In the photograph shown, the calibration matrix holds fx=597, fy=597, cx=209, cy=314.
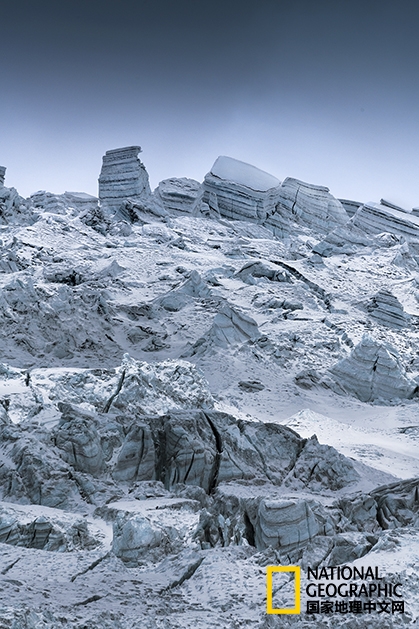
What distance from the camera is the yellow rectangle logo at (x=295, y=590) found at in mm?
8169

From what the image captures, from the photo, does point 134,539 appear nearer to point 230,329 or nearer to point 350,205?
point 230,329

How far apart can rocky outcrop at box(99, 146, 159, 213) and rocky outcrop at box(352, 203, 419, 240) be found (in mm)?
21700

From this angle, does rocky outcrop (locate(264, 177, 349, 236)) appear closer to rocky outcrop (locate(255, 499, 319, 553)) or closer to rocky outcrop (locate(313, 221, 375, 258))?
rocky outcrop (locate(313, 221, 375, 258))

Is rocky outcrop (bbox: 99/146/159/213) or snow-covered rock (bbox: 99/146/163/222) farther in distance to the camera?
rocky outcrop (bbox: 99/146/159/213)

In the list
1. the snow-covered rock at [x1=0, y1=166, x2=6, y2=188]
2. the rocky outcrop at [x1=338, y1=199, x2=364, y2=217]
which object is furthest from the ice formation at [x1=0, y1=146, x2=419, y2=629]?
the rocky outcrop at [x1=338, y1=199, x2=364, y2=217]

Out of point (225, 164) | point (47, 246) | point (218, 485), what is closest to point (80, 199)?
point (225, 164)

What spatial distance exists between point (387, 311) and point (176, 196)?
3471 cm

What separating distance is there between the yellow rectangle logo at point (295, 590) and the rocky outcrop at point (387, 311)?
28243mm

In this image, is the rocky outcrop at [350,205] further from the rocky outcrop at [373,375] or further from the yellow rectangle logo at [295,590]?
Answer: the yellow rectangle logo at [295,590]

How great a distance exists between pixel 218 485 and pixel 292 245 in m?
38.5

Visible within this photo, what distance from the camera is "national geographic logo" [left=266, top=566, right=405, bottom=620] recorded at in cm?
802

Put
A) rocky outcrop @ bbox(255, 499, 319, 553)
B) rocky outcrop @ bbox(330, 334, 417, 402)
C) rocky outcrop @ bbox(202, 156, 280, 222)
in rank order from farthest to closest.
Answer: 1. rocky outcrop @ bbox(202, 156, 280, 222)
2. rocky outcrop @ bbox(330, 334, 417, 402)
3. rocky outcrop @ bbox(255, 499, 319, 553)

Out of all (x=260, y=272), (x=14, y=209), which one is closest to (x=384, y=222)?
(x=260, y=272)

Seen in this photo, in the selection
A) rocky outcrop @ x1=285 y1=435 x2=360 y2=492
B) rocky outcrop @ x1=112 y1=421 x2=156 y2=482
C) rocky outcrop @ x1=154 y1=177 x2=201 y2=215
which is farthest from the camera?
rocky outcrop @ x1=154 y1=177 x2=201 y2=215
